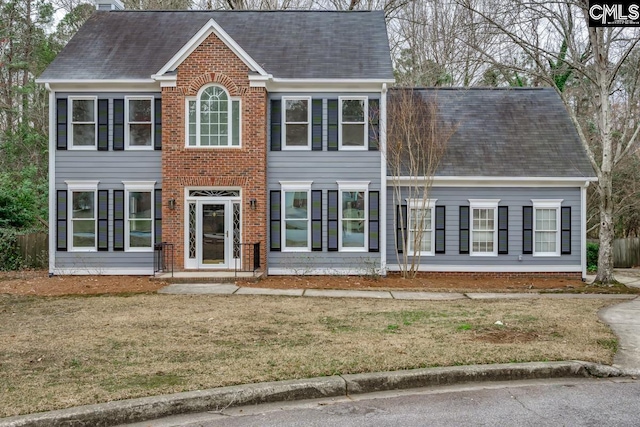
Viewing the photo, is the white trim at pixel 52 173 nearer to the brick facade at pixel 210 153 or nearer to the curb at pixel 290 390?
the brick facade at pixel 210 153

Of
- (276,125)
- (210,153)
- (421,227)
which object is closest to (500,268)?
(421,227)

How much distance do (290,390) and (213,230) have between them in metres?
11.5

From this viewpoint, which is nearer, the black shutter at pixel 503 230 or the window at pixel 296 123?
the window at pixel 296 123

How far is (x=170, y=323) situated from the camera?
30.0 feet

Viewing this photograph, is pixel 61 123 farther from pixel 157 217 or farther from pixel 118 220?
pixel 157 217

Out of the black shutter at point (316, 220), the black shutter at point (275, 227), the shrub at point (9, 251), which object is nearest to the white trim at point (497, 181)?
the black shutter at point (316, 220)

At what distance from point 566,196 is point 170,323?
45.1 feet

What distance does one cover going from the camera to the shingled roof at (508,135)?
18.0m

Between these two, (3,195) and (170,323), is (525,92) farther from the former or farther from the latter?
(3,195)

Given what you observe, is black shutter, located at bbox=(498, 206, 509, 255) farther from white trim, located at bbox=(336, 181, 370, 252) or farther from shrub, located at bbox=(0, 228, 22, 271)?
shrub, located at bbox=(0, 228, 22, 271)

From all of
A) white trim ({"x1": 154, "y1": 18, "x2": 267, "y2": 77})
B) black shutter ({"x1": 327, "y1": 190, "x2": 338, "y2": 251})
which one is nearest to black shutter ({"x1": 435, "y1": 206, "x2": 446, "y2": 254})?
black shutter ({"x1": 327, "y1": 190, "x2": 338, "y2": 251})

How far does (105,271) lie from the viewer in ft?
56.4

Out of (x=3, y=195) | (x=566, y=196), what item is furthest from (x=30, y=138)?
(x=566, y=196)

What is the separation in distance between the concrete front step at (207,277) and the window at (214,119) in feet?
12.3
